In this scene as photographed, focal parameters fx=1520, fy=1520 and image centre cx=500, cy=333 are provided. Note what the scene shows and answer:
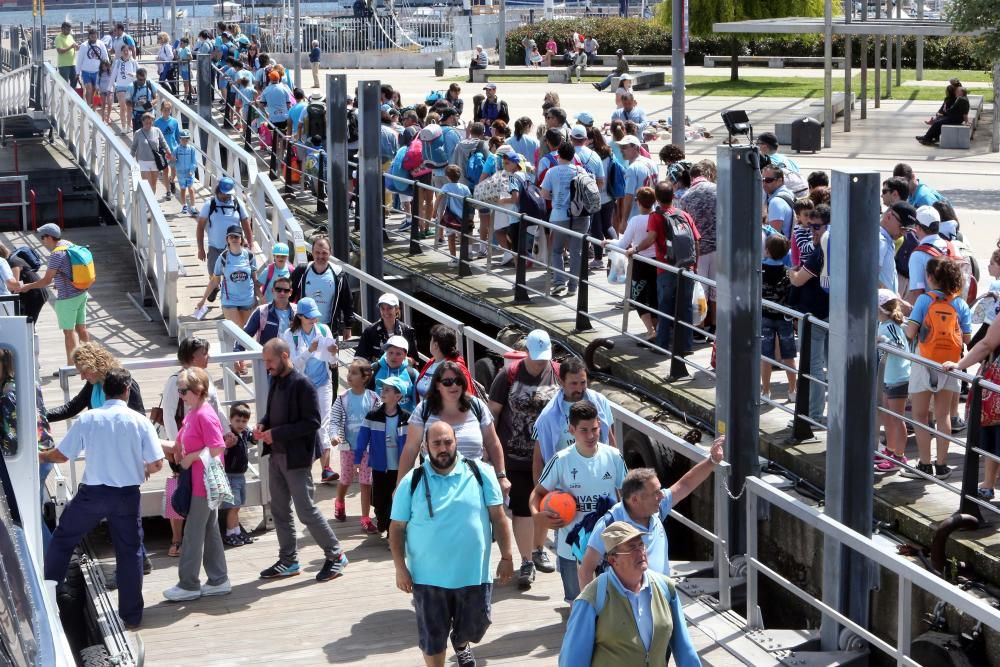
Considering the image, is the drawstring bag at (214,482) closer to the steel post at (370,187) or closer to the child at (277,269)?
the child at (277,269)

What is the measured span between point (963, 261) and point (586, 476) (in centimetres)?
483

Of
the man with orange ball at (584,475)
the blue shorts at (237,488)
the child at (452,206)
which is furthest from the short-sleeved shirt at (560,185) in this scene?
the man with orange ball at (584,475)

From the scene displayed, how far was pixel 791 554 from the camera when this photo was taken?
32.9 feet

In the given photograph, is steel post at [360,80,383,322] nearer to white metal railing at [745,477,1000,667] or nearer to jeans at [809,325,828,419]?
jeans at [809,325,828,419]

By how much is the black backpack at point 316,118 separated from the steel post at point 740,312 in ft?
43.1

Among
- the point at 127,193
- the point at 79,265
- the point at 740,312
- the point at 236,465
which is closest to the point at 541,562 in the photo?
the point at 740,312

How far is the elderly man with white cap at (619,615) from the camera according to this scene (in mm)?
5977

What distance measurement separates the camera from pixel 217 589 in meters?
9.60

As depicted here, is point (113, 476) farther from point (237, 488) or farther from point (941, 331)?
point (941, 331)

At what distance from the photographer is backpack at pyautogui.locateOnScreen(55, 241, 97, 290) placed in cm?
1491

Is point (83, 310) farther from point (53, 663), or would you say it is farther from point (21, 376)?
point (53, 663)

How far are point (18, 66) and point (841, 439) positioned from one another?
29.0m

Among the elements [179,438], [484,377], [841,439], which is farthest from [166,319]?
[841,439]

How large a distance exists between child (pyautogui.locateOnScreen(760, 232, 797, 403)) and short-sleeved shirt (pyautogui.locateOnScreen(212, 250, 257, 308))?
594cm
